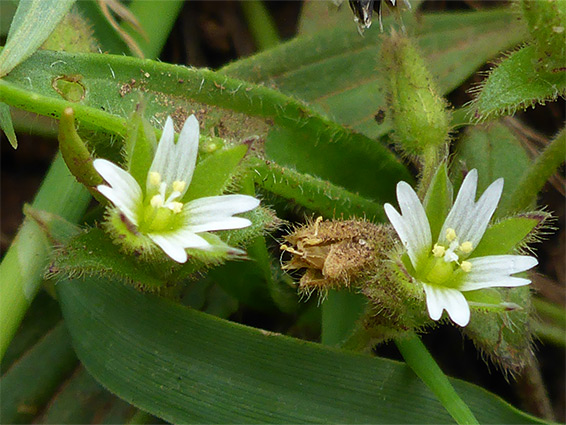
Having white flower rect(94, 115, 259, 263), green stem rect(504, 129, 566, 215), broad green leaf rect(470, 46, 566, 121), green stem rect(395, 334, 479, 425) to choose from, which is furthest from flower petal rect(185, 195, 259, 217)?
green stem rect(504, 129, 566, 215)

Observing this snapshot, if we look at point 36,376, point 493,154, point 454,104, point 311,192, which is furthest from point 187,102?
point 454,104

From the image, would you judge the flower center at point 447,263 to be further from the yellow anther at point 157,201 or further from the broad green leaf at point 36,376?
the broad green leaf at point 36,376

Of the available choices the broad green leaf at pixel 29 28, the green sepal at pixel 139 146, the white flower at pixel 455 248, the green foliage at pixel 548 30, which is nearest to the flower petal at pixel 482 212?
the white flower at pixel 455 248

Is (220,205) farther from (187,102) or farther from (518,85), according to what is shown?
(518,85)

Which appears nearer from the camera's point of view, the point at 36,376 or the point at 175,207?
the point at 175,207

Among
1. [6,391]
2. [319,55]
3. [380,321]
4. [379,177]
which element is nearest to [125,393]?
[6,391]

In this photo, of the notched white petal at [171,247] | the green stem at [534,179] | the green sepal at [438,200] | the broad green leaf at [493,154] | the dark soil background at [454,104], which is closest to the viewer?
the notched white petal at [171,247]
